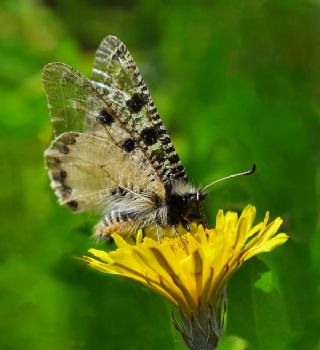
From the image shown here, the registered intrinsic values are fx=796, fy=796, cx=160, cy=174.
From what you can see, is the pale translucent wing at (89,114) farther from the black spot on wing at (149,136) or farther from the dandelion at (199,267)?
the dandelion at (199,267)

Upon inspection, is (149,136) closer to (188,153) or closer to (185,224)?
(185,224)

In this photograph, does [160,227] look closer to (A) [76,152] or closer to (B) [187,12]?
(A) [76,152]

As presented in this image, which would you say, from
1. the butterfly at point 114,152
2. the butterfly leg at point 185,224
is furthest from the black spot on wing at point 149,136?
the butterfly leg at point 185,224

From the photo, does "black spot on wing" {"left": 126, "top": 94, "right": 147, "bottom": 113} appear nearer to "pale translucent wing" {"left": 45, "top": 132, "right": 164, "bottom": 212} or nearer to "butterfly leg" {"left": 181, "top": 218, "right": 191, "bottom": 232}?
"pale translucent wing" {"left": 45, "top": 132, "right": 164, "bottom": 212}

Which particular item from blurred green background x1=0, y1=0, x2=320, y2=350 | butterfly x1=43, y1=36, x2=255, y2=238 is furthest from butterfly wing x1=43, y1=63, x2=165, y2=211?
blurred green background x1=0, y1=0, x2=320, y2=350

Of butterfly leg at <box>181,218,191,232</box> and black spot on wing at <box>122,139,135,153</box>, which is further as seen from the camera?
black spot on wing at <box>122,139,135,153</box>

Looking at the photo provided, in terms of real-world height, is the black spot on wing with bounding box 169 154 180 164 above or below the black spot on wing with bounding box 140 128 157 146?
below

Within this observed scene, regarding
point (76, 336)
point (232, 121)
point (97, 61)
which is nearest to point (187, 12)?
point (232, 121)
